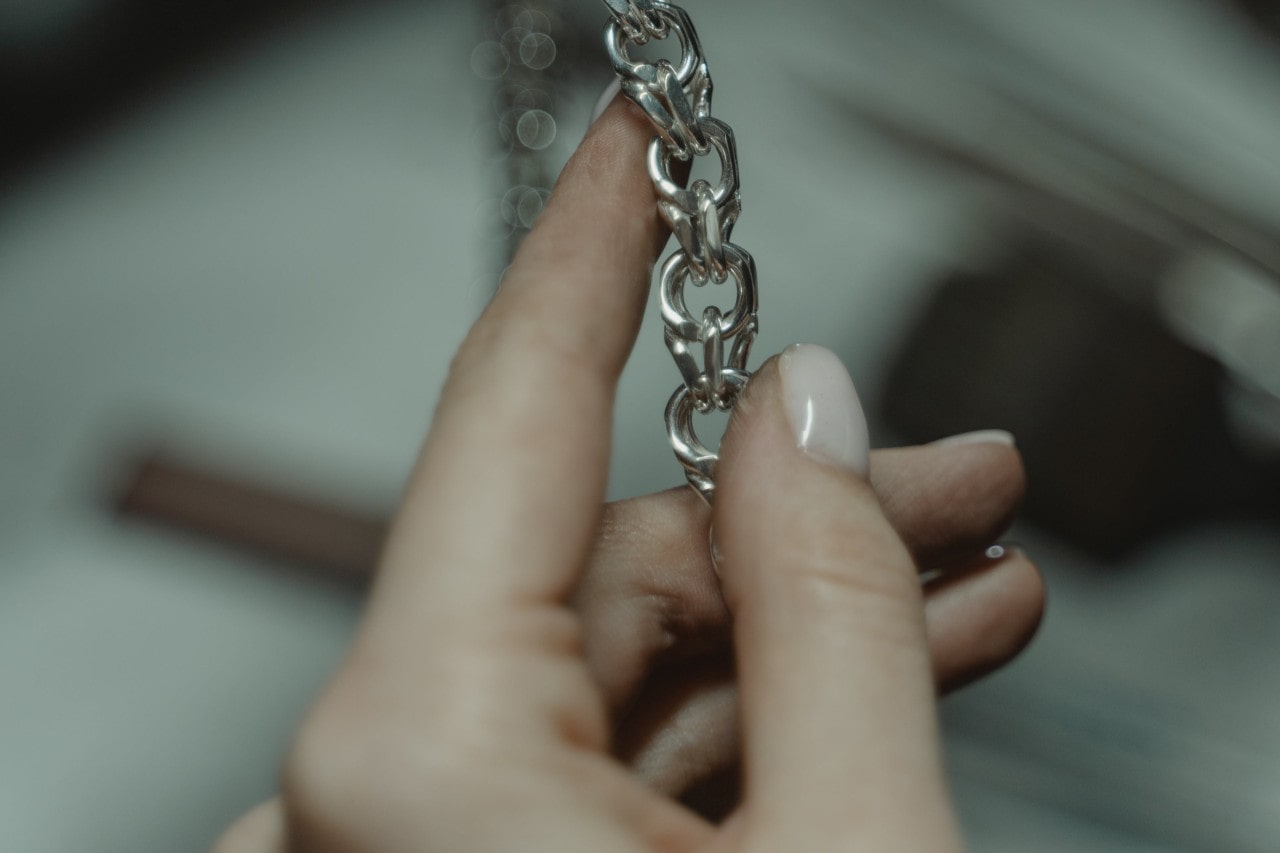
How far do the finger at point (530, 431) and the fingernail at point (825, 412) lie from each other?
0.19 ft

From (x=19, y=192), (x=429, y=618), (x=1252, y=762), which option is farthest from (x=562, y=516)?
(x=19, y=192)

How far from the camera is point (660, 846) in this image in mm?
286

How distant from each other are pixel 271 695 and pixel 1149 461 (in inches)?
26.3

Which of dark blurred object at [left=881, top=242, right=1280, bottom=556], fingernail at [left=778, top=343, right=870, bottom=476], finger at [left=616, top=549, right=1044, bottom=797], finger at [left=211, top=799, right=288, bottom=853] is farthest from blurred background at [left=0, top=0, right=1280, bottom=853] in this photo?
fingernail at [left=778, top=343, right=870, bottom=476]

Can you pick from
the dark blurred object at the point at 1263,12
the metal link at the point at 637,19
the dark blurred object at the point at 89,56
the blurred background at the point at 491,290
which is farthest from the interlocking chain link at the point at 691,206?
the dark blurred object at the point at 1263,12

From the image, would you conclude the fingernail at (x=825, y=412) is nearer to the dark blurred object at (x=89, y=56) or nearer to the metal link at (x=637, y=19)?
the metal link at (x=637, y=19)

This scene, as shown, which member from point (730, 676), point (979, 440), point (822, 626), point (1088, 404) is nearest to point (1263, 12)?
point (1088, 404)

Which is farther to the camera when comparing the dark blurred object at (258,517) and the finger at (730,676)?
the dark blurred object at (258,517)

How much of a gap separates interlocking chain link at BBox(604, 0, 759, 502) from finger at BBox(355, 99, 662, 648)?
0.06 ft

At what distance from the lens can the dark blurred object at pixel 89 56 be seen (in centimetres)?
99

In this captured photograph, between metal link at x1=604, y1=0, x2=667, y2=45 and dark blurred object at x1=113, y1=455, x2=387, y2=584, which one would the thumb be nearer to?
metal link at x1=604, y1=0, x2=667, y2=45

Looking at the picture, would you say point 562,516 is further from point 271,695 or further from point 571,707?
point 271,695

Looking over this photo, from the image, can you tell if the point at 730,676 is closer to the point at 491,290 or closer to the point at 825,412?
the point at 825,412

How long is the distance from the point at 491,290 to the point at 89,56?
50cm
